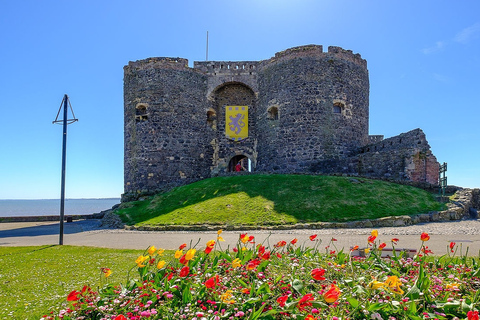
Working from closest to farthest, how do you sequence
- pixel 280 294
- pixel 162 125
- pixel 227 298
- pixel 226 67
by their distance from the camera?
→ pixel 227 298 → pixel 280 294 → pixel 162 125 → pixel 226 67

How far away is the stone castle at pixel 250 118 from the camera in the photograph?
80.9 ft

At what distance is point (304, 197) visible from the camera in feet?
55.0

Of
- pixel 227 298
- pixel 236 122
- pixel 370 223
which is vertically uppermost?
pixel 236 122

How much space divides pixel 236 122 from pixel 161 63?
7046 millimetres

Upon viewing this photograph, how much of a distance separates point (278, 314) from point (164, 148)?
2354 cm

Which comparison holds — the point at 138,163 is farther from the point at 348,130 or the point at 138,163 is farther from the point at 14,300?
the point at 14,300

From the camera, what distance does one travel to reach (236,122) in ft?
93.8

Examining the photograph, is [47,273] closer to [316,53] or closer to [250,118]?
[316,53]

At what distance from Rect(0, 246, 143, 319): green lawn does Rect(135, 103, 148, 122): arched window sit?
58.2 feet

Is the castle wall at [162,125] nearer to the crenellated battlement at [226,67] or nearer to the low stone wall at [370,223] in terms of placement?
the crenellated battlement at [226,67]

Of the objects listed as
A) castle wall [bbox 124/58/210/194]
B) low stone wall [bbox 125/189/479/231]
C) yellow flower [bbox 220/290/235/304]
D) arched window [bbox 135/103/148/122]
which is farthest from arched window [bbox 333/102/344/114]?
yellow flower [bbox 220/290/235/304]

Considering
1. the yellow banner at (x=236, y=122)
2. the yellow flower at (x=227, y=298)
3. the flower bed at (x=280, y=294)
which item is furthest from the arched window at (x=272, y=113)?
the yellow flower at (x=227, y=298)

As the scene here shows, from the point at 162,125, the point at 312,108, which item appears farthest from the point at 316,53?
the point at 162,125

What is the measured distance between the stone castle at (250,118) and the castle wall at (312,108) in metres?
0.07
